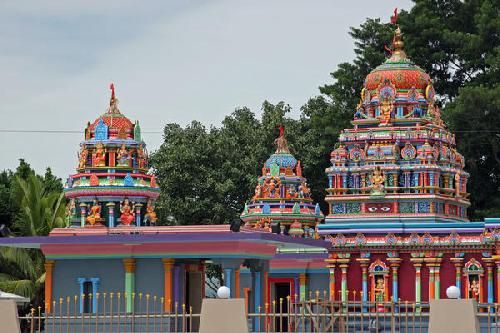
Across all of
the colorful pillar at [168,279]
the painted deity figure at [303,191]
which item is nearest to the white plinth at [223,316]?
the colorful pillar at [168,279]

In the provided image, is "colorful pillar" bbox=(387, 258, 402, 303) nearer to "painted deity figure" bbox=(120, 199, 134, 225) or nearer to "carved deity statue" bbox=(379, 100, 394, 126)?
"carved deity statue" bbox=(379, 100, 394, 126)

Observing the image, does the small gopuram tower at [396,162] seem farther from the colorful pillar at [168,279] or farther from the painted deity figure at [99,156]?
the colorful pillar at [168,279]

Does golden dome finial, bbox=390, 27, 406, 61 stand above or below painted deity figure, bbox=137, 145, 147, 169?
above

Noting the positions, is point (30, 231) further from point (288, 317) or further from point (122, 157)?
point (288, 317)

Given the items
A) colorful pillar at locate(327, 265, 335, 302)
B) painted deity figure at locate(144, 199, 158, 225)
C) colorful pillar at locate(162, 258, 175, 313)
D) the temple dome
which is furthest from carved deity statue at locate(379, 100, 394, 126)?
colorful pillar at locate(162, 258, 175, 313)

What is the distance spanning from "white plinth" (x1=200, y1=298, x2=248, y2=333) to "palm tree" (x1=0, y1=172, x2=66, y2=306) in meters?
26.9

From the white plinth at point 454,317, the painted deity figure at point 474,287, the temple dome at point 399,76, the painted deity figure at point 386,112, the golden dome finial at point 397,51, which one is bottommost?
the white plinth at point 454,317

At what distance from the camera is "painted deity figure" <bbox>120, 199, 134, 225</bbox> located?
40.1 meters

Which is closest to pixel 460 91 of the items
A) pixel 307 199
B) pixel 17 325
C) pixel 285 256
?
pixel 307 199

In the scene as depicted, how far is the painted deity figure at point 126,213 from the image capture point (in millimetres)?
40094

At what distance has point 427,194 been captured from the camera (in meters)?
42.0

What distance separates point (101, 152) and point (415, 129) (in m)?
9.78

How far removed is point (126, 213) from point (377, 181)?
25.8 ft

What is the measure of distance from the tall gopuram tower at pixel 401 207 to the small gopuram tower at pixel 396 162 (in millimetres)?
31
